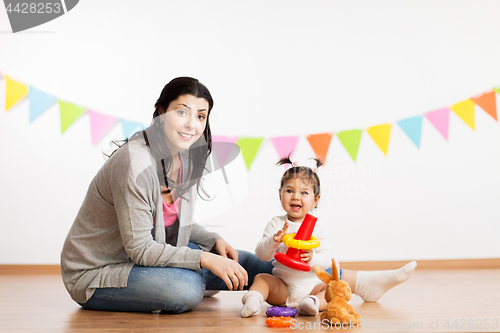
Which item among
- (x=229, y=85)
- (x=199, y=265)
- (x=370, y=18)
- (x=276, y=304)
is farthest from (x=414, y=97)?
(x=199, y=265)

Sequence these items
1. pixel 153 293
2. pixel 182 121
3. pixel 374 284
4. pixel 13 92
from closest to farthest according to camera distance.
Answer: pixel 153 293 → pixel 182 121 → pixel 374 284 → pixel 13 92

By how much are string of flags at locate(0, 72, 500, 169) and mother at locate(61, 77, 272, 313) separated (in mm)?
1138

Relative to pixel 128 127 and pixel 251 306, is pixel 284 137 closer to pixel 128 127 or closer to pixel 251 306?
pixel 128 127

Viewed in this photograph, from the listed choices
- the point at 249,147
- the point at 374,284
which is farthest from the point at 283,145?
the point at 374,284

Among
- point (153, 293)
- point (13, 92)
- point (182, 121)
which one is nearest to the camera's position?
point (153, 293)

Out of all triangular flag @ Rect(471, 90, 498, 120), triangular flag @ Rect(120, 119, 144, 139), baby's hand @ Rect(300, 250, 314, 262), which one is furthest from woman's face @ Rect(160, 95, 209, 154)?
triangular flag @ Rect(471, 90, 498, 120)

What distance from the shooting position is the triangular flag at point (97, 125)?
102 inches

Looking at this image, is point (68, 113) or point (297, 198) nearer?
point (297, 198)

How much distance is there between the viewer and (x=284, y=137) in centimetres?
266

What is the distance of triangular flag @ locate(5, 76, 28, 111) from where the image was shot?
2570mm

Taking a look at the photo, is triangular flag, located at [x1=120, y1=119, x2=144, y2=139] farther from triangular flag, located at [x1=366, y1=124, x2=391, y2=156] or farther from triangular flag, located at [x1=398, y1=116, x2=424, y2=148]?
triangular flag, located at [x1=398, y1=116, x2=424, y2=148]

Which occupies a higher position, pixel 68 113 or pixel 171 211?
pixel 68 113

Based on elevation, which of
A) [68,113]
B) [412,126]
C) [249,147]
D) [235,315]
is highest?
[68,113]

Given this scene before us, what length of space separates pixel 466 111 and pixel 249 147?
135cm
